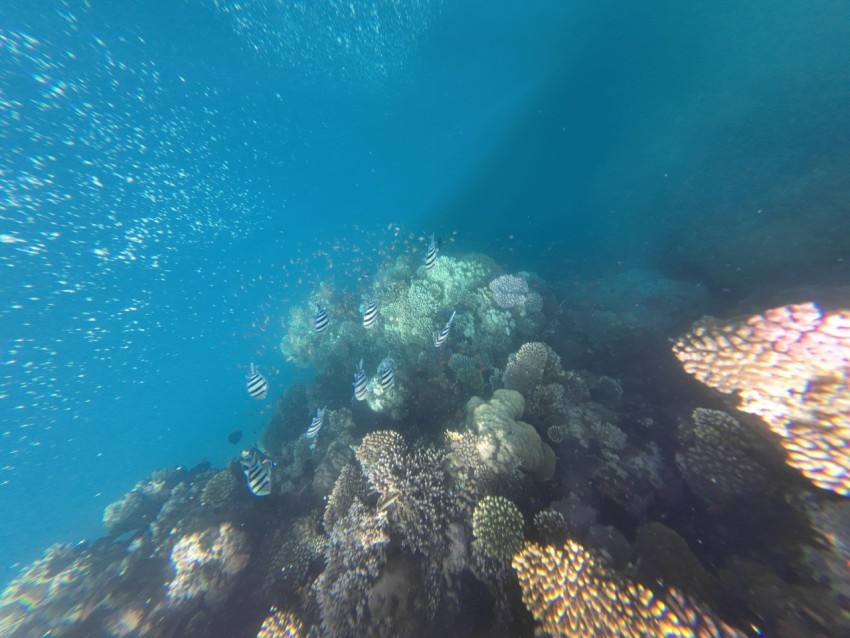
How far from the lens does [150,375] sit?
63844 millimetres

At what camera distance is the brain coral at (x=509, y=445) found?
5508 millimetres

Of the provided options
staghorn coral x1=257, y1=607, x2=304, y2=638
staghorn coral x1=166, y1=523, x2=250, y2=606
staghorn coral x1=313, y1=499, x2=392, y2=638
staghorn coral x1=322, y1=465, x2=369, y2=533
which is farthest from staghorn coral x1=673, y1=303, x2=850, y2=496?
staghorn coral x1=166, y1=523, x2=250, y2=606

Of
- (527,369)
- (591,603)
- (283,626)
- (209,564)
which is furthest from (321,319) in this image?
(591,603)

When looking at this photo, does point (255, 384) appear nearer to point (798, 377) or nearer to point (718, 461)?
point (718, 461)

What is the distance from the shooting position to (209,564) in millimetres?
7109

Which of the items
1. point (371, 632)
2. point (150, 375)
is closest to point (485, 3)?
point (371, 632)

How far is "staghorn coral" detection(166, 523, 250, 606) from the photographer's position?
6.89 meters

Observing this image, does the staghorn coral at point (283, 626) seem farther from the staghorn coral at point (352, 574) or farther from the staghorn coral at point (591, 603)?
the staghorn coral at point (591, 603)

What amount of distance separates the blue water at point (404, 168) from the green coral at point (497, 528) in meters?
9.83

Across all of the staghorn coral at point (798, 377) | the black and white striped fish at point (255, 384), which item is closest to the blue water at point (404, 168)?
the staghorn coral at point (798, 377)

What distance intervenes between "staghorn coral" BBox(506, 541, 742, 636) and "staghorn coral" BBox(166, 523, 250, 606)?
672cm

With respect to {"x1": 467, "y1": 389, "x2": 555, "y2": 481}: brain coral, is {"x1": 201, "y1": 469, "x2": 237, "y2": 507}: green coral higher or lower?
higher

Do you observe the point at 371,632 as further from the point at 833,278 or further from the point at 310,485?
the point at 833,278

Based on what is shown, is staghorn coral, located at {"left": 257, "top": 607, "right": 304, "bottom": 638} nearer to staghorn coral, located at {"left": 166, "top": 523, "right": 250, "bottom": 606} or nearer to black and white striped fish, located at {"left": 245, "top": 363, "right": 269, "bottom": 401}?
staghorn coral, located at {"left": 166, "top": 523, "right": 250, "bottom": 606}
